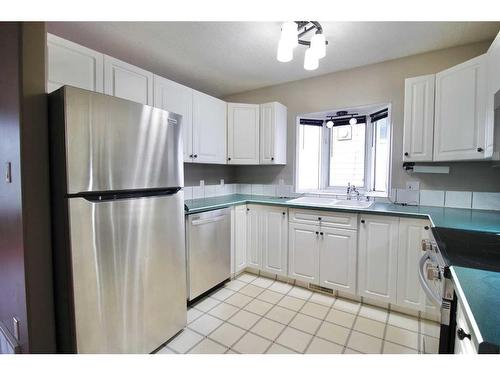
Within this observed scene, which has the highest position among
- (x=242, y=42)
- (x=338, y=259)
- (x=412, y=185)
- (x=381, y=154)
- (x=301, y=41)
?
(x=242, y=42)

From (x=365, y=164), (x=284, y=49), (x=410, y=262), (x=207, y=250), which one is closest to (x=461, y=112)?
(x=365, y=164)

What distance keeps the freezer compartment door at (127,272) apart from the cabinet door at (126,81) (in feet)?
3.30

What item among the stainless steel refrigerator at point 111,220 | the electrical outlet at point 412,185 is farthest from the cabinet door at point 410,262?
the stainless steel refrigerator at point 111,220

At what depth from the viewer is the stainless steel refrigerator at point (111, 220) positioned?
1206 mm

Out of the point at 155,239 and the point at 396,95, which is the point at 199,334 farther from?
the point at 396,95

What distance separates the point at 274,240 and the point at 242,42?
6.49ft

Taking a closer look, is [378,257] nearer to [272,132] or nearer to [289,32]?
[272,132]

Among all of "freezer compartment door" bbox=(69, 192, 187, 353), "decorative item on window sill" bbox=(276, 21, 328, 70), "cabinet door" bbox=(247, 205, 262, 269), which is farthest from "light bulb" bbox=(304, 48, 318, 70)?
"cabinet door" bbox=(247, 205, 262, 269)

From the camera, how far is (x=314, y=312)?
2.10 metres

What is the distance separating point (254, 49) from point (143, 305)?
89.9 inches

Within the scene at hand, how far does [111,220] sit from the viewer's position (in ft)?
4.32

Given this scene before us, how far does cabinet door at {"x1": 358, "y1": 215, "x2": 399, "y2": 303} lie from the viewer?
6.65 ft

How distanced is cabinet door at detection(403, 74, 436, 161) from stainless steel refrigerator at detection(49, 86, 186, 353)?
2044mm

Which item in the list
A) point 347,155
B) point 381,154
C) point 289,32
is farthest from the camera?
point 347,155
